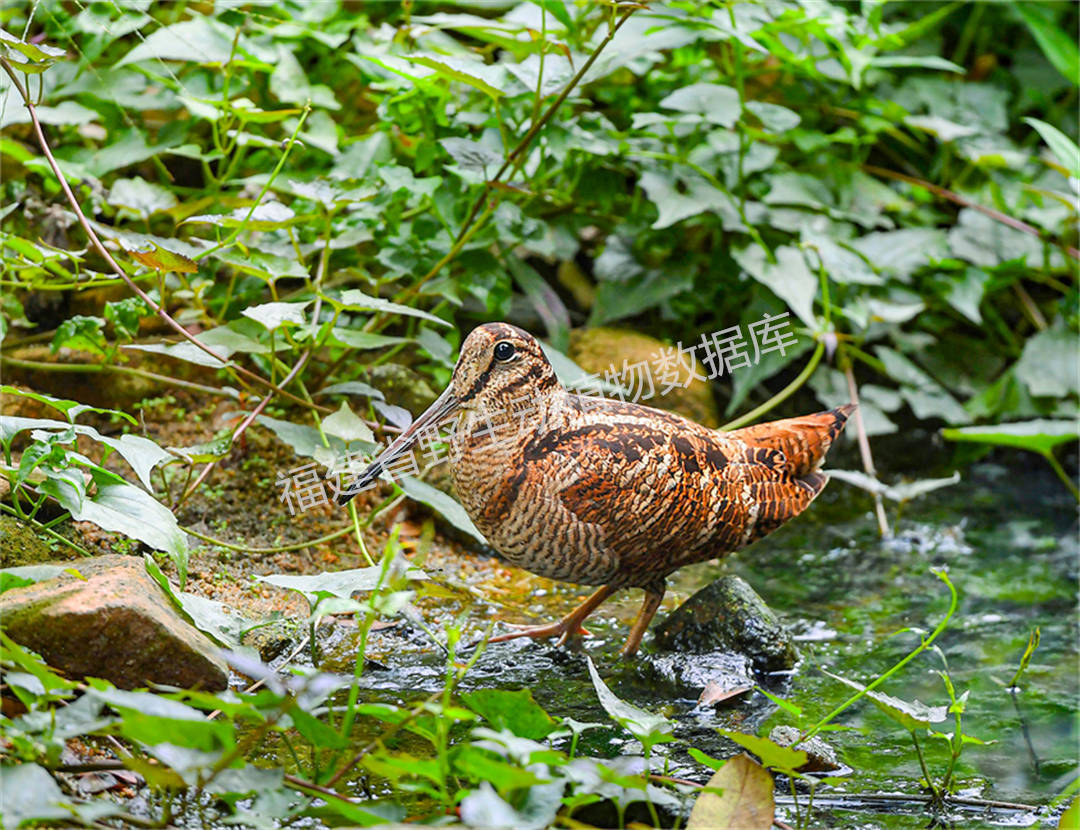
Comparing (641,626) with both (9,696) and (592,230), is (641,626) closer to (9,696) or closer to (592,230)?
(9,696)

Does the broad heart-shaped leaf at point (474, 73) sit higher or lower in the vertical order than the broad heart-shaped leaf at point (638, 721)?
higher

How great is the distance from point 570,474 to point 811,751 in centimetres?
89

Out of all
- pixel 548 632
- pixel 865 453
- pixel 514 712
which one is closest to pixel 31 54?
pixel 514 712

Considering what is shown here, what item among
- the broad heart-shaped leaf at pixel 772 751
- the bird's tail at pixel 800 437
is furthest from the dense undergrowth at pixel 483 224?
the bird's tail at pixel 800 437

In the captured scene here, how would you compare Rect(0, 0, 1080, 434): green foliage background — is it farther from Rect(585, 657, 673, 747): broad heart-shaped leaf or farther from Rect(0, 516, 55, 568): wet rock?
Rect(585, 657, 673, 747): broad heart-shaped leaf

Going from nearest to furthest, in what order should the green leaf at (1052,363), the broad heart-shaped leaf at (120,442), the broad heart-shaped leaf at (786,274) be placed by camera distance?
1. the broad heart-shaped leaf at (120,442)
2. the broad heart-shaped leaf at (786,274)
3. the green leaf at (1052,363)

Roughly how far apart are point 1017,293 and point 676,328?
177 centimetres

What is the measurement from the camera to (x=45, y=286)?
3.53 meters

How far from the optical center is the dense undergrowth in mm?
2781

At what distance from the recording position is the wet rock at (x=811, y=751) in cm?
266

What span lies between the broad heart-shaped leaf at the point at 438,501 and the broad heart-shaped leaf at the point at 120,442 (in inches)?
31.3

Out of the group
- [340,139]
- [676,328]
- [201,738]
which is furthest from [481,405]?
[676,328]

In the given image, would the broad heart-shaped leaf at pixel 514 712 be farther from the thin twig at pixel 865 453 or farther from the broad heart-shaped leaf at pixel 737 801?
the thin twig at pixel 865 453

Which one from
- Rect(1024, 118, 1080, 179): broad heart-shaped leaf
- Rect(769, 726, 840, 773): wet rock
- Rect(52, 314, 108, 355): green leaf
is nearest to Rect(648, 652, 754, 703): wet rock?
Rect(769, 726, 840, 773): wet rock
